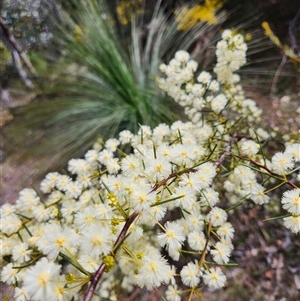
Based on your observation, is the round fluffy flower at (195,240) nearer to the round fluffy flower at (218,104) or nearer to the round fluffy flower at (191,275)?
the round fluffy flower at (191,275)

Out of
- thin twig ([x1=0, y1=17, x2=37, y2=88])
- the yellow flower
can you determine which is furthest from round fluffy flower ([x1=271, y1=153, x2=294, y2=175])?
thin twig ([x1=0, y1=17, x2=37, y2=88])

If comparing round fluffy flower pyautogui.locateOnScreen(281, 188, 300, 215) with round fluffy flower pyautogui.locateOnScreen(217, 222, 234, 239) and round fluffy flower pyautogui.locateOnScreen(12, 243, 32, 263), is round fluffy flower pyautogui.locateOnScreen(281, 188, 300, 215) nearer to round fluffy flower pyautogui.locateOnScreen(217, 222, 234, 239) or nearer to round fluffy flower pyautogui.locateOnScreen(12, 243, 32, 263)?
round fluffy flower pyautogui.locateOnScreen(217, 222, 234, 239)

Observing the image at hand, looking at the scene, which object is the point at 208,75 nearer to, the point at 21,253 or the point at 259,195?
the point at 259,195

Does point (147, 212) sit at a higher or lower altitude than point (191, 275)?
higher

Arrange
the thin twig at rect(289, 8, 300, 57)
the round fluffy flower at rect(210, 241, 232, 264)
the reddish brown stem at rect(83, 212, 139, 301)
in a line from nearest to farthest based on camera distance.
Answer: the reddish brown stem at rect(83, 212, 139, 301)
the round fluffy flower at rect(210, 241, 232, 264)
the thin twig at rect(289, 8, 300, 57)

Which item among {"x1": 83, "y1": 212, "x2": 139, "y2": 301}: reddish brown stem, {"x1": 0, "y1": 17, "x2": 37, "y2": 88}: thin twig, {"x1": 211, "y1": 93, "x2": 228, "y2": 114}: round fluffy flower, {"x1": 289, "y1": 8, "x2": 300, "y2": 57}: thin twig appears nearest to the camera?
{"x1": 83, "y1": 212, "x2": 139, "y2": 301}: reddish brown stem

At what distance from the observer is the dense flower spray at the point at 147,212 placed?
0.58m

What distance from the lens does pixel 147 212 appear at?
0.66 metres

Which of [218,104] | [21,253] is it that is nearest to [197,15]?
[218,104]

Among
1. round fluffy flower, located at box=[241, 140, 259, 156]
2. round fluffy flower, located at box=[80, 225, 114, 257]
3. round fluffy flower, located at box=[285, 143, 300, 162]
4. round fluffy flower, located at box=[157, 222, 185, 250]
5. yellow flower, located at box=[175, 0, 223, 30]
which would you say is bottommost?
round fluffy flower, located at box=[241, 140, 259, 156]

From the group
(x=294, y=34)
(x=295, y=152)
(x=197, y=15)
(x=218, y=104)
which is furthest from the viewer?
(x=197, y=15)

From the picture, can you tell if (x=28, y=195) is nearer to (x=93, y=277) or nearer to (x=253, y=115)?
(x=93, y=277)

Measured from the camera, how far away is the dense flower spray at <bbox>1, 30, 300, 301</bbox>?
58cm

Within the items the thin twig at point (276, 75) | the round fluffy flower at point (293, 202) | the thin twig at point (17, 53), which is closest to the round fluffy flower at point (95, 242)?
the round fluffy flower at point (293, 202)
